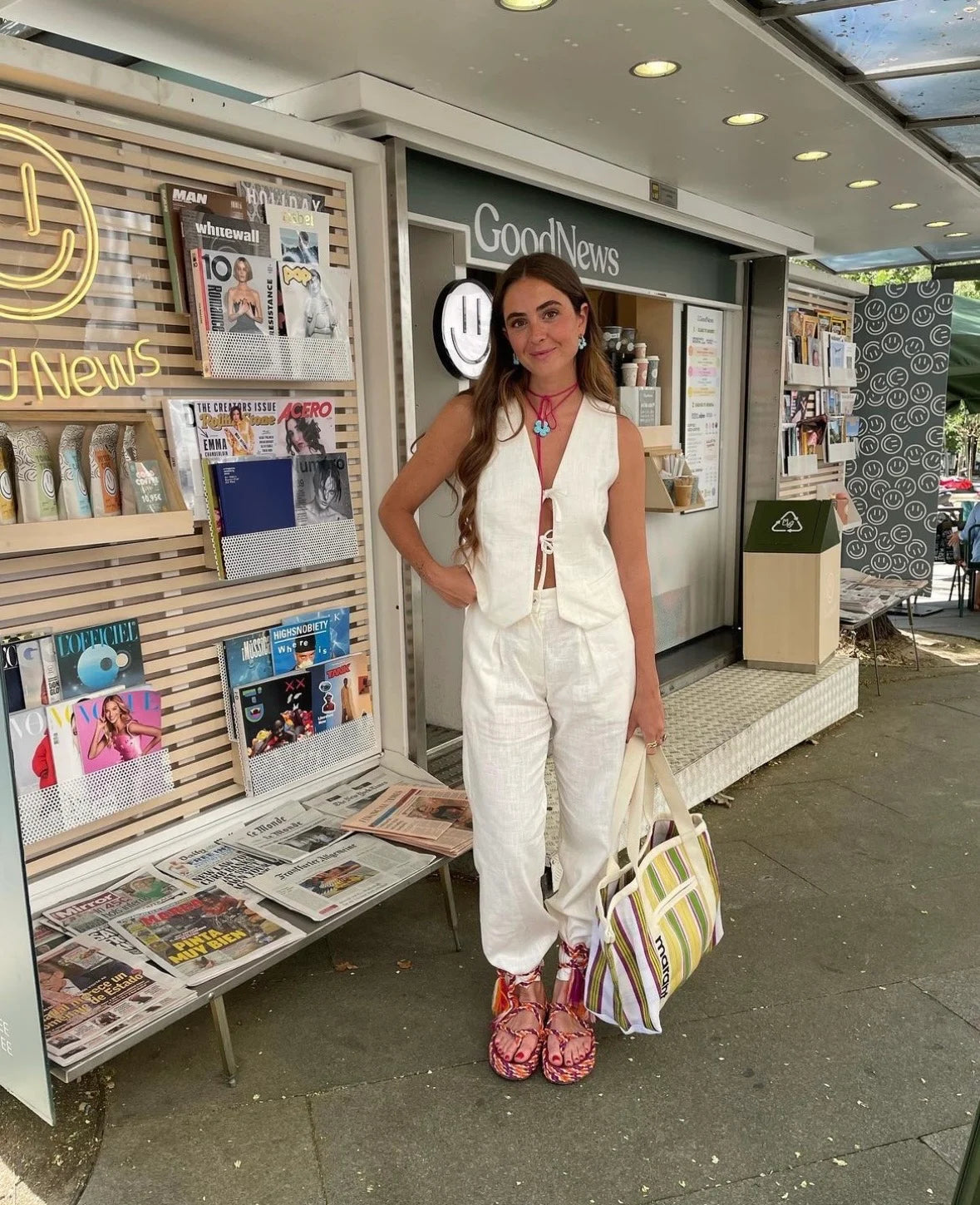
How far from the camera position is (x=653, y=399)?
18.5ft

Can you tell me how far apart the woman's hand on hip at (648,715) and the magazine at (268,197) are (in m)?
1.87

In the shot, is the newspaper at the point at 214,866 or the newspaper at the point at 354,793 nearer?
the newspaper at the point at 214,866

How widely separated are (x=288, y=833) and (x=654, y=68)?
2819mm

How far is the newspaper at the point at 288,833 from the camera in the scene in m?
3.00

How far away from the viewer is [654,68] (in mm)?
3250

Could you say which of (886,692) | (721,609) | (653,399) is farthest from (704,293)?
(886,692)

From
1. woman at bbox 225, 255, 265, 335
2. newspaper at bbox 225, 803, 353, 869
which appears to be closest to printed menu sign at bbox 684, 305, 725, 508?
woman at bbox 225, 255, 265, 335

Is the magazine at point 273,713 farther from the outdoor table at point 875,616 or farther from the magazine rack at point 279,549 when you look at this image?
the outdoor table at point 875,616

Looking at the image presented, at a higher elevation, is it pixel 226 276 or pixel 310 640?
pixel 226 276

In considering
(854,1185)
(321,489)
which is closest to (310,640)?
(321,489)

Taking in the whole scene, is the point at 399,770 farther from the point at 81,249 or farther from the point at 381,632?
the point at 81,249

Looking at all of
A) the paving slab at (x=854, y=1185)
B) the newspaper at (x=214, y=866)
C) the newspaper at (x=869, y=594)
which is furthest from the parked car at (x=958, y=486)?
the newspaper at (x=214, y=866)

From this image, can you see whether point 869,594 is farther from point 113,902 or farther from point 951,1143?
point 113,902

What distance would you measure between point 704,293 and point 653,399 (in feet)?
2.91
